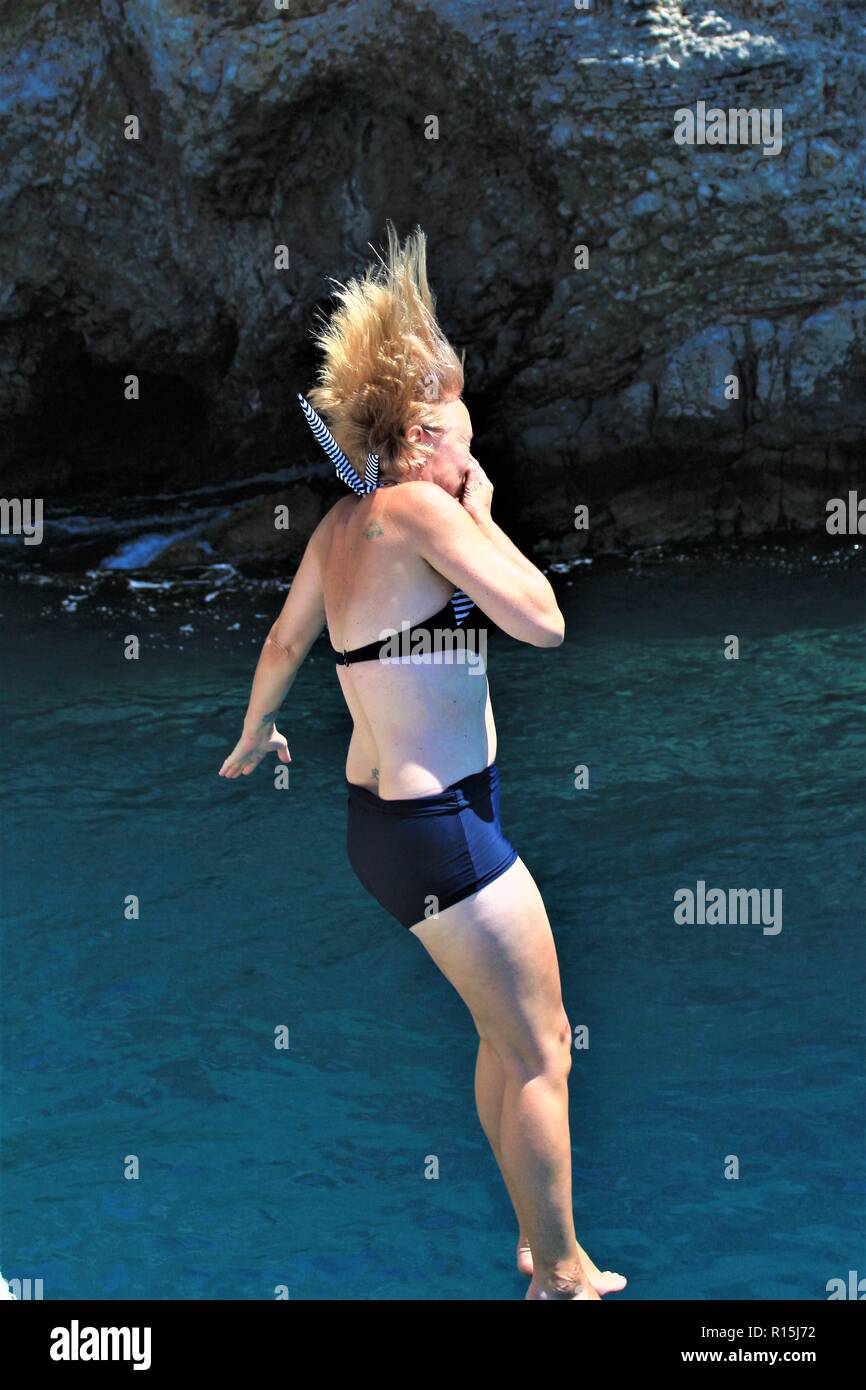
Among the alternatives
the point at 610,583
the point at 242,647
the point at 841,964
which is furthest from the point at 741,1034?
the point at 610,583

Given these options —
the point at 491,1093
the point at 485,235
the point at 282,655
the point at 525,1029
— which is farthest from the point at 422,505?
the point at 485,235

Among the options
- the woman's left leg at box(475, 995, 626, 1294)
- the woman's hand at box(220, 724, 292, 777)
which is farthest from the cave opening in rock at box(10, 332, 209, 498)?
the woman's left leg at box(475, 995, 626, 1294)

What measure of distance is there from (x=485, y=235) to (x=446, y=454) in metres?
8.08

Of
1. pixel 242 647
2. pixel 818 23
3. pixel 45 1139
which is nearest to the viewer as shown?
pixel 45 1139

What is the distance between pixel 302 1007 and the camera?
4617 mm

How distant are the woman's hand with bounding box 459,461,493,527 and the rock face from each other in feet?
24.8

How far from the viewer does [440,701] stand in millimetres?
2965

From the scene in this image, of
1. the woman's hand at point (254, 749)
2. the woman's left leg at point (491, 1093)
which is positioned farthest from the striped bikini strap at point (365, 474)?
the woman's left leg at point (491, 1093)

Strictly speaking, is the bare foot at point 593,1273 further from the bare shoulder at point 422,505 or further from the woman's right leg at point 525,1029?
the bare shoulder at point 422,505

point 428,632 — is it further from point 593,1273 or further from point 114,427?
point 114,427

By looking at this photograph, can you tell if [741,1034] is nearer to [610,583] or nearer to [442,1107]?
[442,1107]

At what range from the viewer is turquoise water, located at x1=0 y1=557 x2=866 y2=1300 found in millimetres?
3523

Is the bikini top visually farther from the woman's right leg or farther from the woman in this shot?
the woman's right leg

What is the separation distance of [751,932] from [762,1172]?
4.59 ft
